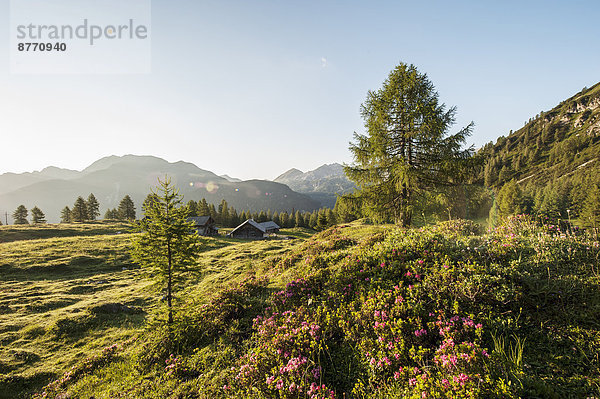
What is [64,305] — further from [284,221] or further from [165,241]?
[284,221]

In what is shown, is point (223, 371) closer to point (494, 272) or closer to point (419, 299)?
point (419, 299)

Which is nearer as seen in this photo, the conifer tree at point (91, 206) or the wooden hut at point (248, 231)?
the wooden hut at point (248, 231)

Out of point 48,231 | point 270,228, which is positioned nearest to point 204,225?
point 270,228

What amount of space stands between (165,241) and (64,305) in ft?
53.4

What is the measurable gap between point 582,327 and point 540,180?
560ft

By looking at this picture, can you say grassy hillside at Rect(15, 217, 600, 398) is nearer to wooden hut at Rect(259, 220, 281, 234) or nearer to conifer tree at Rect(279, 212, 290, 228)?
wooden hut at Rect(259, 220, 281, 234)

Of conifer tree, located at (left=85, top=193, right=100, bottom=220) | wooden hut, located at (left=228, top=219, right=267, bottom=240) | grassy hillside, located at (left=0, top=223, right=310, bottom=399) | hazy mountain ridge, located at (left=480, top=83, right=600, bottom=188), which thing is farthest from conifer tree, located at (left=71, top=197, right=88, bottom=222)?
hazy mountain ridge, located at (left=480, top=83, right=600, bottom=188)

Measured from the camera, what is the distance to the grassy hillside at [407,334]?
3.29m

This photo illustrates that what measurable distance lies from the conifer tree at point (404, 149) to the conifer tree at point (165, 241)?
1084 centimetres

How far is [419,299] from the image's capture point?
15.7 ft

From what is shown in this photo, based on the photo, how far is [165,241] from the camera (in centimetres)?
831

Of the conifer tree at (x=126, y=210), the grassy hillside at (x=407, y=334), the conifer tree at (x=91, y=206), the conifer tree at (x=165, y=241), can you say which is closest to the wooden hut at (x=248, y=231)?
the conifer tree at (x=126, y=210)

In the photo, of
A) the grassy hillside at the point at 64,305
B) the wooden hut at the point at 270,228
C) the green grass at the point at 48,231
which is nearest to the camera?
the grassy hillside at the point at 64,305

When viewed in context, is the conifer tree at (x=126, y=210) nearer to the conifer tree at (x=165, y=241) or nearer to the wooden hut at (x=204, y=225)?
the wooden hut at (x=204, y=225)
